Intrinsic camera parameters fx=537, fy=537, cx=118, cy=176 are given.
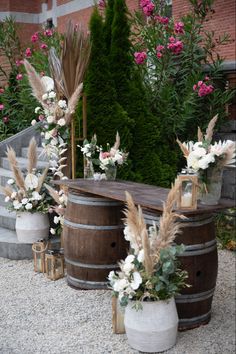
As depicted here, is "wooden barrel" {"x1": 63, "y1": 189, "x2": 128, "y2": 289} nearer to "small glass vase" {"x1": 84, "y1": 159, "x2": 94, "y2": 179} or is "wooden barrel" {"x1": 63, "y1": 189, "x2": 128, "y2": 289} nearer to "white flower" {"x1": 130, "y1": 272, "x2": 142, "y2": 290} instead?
"small glass vase" {"x1": 84, "y1": 159, "x2": 94, "y2": 179}

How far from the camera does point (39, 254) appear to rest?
18.1ft

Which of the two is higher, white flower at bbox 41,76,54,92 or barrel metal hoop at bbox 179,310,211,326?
white flower at bbox 41,76,54,92

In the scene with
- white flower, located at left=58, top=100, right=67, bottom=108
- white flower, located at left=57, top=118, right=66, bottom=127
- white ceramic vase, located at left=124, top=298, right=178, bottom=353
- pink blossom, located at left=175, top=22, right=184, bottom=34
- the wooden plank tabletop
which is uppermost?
pink blossom, located at left=175, top=22, right=184, bottom=34

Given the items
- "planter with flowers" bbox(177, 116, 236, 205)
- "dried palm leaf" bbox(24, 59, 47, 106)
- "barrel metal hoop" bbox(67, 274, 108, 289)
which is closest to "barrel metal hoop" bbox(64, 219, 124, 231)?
"barrel metal hoop" bbox(67, 274, 108, 289)

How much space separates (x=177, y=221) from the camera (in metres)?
3.73

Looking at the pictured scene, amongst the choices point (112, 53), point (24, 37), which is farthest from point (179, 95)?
point (24, 37)

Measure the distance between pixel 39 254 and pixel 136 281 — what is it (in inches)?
87.9

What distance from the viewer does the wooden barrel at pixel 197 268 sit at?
A: 3.75 m

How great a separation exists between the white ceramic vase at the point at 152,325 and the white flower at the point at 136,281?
0.14 meters

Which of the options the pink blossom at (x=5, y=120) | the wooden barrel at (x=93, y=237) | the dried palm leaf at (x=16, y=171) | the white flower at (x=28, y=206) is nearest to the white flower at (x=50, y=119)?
the dried palm leaf at (x=16, y=171)

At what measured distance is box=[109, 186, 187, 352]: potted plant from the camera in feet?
11.4

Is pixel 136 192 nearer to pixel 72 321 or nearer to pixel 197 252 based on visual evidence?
pixel 197 252

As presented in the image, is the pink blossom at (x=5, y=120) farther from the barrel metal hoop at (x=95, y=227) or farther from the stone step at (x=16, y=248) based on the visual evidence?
the barrel metal hoop at (x=95, y=227)

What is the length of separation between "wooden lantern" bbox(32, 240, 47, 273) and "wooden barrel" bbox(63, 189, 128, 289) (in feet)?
2.21
